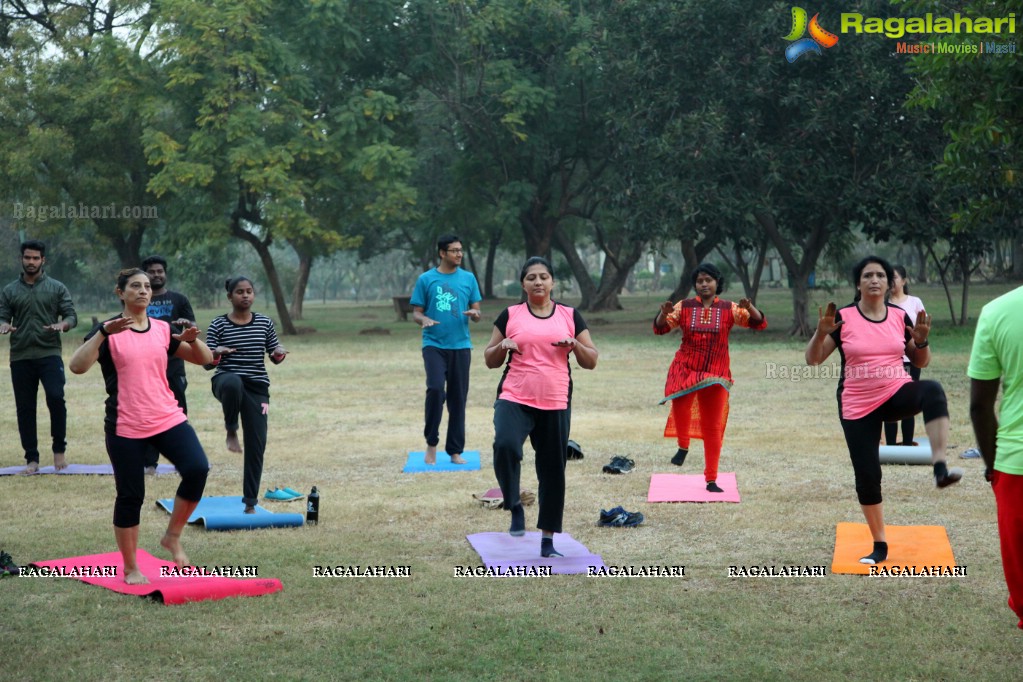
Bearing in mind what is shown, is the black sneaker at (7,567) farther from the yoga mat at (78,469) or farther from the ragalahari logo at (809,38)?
the ragalahari logo at (809,38)

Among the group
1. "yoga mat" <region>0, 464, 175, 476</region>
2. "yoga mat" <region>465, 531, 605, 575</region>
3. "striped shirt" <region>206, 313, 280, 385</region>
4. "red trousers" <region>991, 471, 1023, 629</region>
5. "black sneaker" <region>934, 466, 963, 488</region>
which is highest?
"striped shirt" <region>206, 313, 280, 385</region>

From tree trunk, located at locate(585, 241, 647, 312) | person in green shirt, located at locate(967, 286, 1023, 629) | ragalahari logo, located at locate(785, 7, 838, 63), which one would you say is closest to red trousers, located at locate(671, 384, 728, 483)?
person in green shirt, located at locate(967, 286, 1023, 629)

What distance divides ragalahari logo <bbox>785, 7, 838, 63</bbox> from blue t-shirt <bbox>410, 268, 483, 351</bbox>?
57.5 feet

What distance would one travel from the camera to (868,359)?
23.6 ft

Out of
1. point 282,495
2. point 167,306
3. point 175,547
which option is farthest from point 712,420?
point 167,306

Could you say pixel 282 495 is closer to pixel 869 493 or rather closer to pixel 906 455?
pixel 869 493

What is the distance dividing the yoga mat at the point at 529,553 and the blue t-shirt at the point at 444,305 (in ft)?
11.3

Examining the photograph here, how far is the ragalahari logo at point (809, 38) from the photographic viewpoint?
26109 mm

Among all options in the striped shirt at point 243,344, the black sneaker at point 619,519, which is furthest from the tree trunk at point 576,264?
the black sneaker at point 619,519

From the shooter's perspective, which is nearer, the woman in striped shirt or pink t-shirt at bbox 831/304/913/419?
pink t-shirt at bbox 831/304/913/419

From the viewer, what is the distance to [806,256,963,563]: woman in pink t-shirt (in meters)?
6.98

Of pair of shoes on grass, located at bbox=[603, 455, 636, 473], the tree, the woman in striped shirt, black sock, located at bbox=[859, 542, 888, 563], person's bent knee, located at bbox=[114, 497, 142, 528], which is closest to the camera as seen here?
person's bent knee, located at bbox=[114, 497, 142, 528]

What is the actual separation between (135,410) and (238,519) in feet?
6.62

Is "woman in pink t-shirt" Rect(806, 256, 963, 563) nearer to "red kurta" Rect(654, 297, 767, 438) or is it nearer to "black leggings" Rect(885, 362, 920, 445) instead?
"red kurta" Rect(654, 297, 767, 438)
